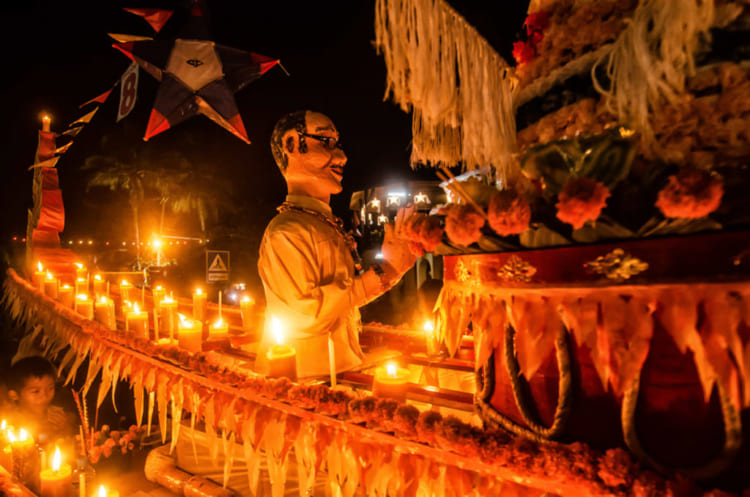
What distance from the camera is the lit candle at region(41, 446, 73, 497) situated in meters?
2.60

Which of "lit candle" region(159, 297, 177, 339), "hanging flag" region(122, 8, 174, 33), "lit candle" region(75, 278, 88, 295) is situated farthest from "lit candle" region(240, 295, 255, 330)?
"hanging flag" region(122, 8, 174, 33)

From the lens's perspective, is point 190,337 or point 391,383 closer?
point 391,383

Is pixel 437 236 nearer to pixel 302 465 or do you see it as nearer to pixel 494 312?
pixel 494 312

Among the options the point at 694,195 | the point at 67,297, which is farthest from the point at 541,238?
the point at 67,297

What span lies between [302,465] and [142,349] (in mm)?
1797

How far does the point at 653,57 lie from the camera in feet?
3.59

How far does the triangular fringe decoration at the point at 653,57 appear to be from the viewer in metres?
1.02

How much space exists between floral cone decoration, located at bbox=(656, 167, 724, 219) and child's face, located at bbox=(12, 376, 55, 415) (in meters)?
5.97

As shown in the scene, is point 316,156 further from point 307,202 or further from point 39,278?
point 39,278

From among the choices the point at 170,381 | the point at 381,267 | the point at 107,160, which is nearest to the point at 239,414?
the point at 170,381

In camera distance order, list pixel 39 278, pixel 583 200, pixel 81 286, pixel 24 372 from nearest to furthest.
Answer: pixel 583 200, pixel 24 372, pixel 81 286, pixel 39 278

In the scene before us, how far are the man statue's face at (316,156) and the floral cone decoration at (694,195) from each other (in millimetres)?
2175

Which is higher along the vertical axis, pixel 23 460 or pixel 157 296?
pixel 157 296

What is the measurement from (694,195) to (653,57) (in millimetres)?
507
